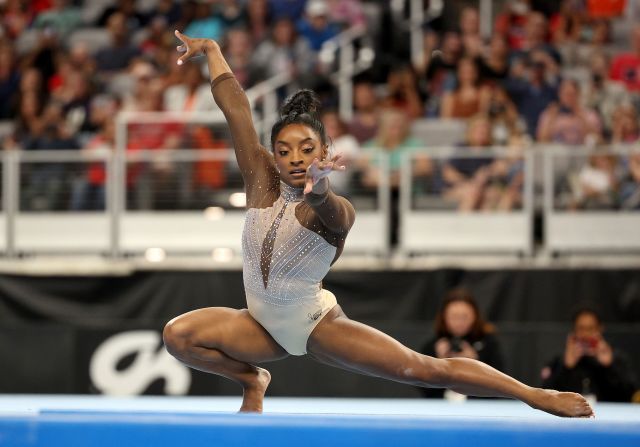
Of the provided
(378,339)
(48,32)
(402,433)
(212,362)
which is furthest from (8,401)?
(48,32)

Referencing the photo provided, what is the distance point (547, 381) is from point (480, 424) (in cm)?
320

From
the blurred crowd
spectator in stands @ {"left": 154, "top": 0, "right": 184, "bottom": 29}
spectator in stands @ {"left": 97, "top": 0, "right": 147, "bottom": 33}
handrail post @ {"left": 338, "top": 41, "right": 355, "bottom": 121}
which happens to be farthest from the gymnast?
spectator in stands @ {"left": 97, "top": 0, "right": 147, "bottom": 33}

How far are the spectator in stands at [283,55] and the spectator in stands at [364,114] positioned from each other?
62cm

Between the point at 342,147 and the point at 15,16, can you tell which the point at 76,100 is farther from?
the point at 342,147

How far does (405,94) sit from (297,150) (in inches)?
225

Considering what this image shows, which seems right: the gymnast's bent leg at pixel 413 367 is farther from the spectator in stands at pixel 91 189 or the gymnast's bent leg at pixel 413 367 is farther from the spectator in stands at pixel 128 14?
the spectator in stands at pixel 128 14

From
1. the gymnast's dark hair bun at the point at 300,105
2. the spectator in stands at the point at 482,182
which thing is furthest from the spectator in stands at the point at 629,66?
the gymnast's dark hair bun at the point at 300,105

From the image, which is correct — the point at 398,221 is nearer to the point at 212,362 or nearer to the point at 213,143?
the point at 213,143

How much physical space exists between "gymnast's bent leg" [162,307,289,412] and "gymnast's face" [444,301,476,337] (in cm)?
236

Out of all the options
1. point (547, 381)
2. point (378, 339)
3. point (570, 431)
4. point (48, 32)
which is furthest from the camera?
point (48, 32)

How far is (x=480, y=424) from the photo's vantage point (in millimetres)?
3221

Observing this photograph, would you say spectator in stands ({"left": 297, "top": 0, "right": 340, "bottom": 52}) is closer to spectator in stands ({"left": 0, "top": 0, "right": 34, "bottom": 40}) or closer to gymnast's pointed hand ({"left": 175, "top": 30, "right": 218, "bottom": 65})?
spectator in stands ({"left": 0, "top": 0, "right": 34, "bottom": 40})

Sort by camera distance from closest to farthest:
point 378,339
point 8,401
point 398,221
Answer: point 378,339 < point 8,401 < point 398,221

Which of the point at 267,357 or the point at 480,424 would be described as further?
the point at 267,357
